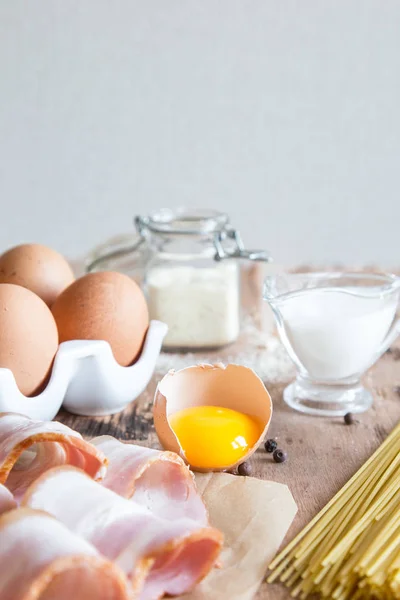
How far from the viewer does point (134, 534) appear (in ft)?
2.55

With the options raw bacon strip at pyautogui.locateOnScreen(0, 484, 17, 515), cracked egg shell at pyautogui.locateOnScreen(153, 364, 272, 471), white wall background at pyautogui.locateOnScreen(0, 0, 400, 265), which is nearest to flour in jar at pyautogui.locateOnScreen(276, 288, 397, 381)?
cracked egg shell at pyautogui.locateOnScreen(153, 364, 272, 471)

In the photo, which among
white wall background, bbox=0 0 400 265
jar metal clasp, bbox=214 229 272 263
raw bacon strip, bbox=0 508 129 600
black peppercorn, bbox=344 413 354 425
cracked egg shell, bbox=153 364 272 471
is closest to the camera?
raw bacon strip, bbox=0 508 129 600

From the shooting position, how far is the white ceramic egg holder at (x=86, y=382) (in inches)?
45.7

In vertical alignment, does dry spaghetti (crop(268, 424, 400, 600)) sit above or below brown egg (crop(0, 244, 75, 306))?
below

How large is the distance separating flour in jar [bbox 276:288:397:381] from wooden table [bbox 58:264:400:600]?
10cm

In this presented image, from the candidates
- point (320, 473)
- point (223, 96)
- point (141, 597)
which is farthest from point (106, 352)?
point (223, 96)

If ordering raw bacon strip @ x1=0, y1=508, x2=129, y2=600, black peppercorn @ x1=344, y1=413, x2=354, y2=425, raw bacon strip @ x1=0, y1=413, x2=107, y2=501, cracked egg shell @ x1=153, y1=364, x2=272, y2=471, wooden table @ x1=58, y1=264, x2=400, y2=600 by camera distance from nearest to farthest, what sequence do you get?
raw bacon strip @ x1=0, y1=508, x2=129, y2=600
raw bacon strip @ x1=0, y1=413, x2=107, y2=501
wooden table @ x1=58, y1=264, x2=400, y2=600
cracked egg shell @ x1=153, y1=364, x2=272, y2=471
black peppercorn @ x1=344, y1=413, x2=354, y2=425

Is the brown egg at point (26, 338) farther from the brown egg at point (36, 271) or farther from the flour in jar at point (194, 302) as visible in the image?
the flour in jar at point (194, 302)

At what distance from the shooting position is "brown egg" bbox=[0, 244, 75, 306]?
1374 mm

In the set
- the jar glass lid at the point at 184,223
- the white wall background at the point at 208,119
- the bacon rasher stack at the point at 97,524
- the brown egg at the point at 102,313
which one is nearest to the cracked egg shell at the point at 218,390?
the brown egg at the point at 102,313

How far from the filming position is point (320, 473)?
3.71 feet

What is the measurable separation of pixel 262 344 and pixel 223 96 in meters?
1.31

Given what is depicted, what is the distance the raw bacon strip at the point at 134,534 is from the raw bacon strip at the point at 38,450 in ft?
0.25

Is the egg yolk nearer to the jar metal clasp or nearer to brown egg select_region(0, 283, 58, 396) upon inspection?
brown egg select_region(0, 283, 58, 396)
